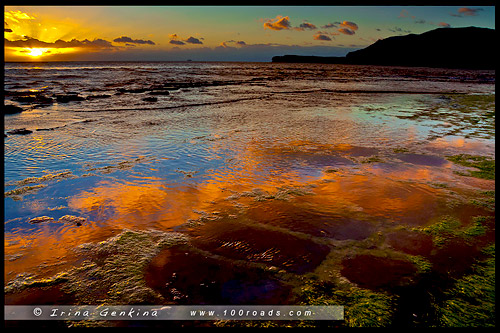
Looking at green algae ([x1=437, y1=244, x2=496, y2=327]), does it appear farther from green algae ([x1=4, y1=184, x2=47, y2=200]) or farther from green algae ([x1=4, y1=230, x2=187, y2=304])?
green algae ([x1=4, y1=184, x2=47, y2=200])

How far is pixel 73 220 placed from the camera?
176 inches

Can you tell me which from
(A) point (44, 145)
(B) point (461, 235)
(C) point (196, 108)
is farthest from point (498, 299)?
(C) point (196, 108)

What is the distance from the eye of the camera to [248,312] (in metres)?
2.87

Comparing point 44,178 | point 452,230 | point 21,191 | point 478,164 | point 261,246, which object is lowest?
point 261,246

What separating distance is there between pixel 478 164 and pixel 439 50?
15304cm

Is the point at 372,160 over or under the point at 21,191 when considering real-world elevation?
over

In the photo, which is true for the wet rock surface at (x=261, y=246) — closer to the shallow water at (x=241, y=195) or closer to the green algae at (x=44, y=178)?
the shallow water at (x=241, y=195)

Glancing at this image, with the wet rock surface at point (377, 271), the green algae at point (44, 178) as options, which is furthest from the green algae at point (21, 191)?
the wet rock surface at point (377, 271)

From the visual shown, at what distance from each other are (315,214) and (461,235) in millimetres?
1997

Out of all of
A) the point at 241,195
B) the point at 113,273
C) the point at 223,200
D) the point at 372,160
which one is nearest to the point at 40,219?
the point at 113,273

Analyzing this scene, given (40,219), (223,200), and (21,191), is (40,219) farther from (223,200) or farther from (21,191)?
(223,200)

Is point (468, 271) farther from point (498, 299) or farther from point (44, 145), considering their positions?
point (44, 145)
